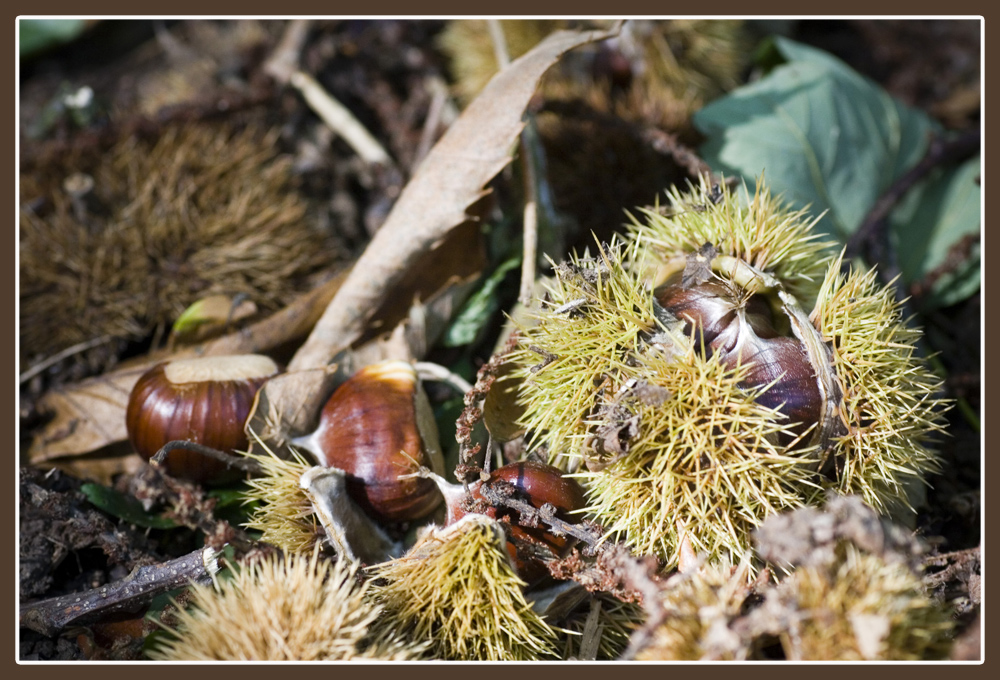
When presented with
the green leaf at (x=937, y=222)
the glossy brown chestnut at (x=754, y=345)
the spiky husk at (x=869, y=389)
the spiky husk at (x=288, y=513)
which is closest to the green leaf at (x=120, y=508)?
the spiky husk at (x=288, y=513)

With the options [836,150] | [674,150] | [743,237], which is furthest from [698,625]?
[836,150]

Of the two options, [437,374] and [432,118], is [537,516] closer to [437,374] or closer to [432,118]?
[437,374]

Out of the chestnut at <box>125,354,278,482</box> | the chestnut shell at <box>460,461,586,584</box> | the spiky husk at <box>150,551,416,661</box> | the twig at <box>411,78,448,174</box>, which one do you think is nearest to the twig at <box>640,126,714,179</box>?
the twig at <box>411,78,448,174</box>

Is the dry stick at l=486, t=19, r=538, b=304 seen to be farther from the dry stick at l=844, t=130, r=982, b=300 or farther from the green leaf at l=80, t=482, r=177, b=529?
the green leaf at l=80, t=482, r=177, b=529

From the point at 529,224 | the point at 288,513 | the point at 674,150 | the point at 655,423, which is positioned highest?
the point at 674,150

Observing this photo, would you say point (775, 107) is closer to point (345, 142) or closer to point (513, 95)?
point (513, 95)
